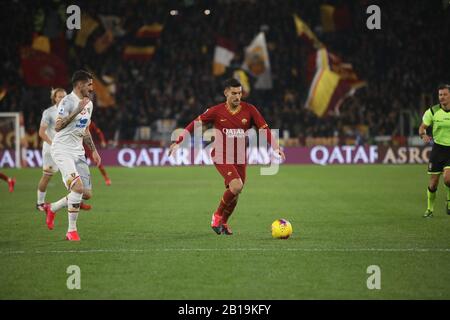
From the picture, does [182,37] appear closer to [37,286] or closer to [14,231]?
[14,231]

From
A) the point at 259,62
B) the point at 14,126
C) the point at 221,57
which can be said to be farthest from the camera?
the point at 221,57

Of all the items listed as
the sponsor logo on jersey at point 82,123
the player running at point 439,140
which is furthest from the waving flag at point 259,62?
the sponsor logo on jersey at point 82,123

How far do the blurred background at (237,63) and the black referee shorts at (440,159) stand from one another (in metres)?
21.1

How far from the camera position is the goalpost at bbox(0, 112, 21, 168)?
33678 mm

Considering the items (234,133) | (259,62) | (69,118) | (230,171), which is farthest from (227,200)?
(259,62)

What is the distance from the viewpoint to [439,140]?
49.4 ft

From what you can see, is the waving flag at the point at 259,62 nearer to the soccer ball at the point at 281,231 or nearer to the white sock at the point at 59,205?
the white sock at the point at 59,205

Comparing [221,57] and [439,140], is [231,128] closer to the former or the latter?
[439,140]

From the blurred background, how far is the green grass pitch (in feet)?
57.2

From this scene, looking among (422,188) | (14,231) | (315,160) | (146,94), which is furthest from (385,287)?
(146,94)

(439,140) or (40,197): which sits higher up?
(439,140)

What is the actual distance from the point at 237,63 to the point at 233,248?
3147 centimetres

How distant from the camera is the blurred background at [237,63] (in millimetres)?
37625

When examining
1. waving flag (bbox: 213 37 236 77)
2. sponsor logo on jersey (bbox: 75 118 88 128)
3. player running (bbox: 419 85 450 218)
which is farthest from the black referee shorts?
waving flag (bbox: 213 37 236 77)
